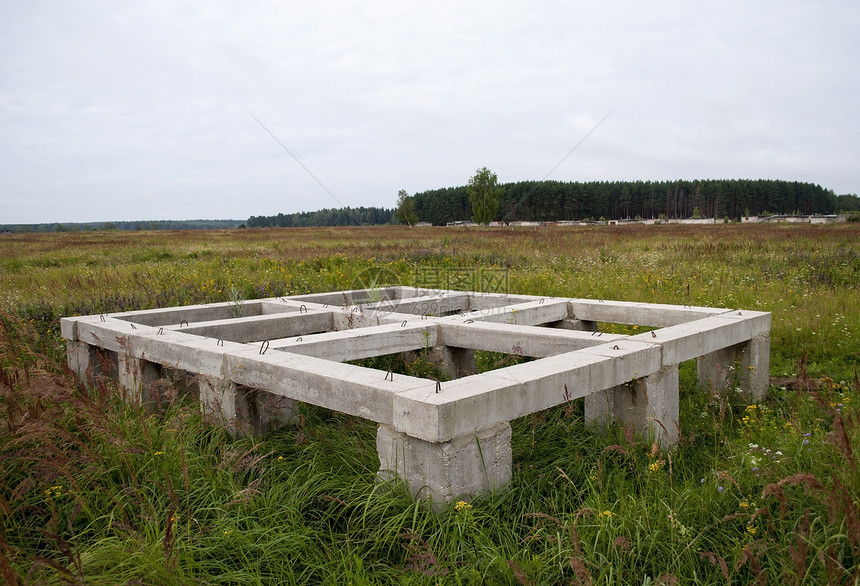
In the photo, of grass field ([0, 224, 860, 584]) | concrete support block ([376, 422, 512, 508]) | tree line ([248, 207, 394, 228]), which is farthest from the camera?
tree line ([248, 207, 394, 228])

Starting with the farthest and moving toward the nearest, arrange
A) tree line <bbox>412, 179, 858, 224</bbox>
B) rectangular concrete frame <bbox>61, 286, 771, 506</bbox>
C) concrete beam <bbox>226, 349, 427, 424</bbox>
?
tree line <bbox>412, 179, 858, 224</bbox> → concrete beam <bbox>226, 349, 427, 424</bbox> → rectangular concrete frame <bbox>61, 286, 771, 506</bbox>

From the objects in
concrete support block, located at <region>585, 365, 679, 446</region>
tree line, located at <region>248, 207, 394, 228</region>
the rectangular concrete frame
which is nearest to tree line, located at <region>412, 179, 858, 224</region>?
tree line, located at <region>248, 207, 394, 228</region>

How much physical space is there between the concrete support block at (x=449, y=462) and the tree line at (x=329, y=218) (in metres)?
78.0

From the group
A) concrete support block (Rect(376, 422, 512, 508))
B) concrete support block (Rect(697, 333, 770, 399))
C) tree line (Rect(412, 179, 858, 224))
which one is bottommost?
concrete support block (Rect(697, 333, 770, 399))

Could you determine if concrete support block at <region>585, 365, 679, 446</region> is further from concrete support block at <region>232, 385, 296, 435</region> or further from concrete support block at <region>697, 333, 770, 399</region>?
concrete support block at <region>232, 385, 296, 435</region>

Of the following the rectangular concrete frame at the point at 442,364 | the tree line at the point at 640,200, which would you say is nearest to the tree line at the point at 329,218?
the tree line at the point at 640,200

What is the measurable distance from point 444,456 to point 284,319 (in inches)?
143

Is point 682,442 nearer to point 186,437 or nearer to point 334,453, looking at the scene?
point 334,453

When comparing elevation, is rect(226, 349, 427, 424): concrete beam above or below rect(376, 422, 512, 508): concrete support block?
above

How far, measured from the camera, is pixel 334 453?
152 inches

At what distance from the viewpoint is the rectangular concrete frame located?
318 centimetres

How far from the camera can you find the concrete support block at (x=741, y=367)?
5676 mm

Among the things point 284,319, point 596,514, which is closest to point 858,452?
point 596,514

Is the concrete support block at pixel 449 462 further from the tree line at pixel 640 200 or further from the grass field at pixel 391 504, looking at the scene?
the tree line at pixel 640 200
